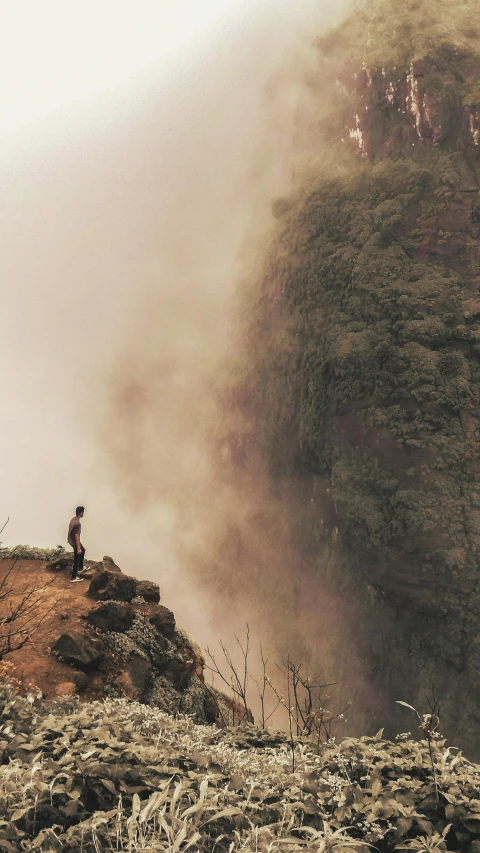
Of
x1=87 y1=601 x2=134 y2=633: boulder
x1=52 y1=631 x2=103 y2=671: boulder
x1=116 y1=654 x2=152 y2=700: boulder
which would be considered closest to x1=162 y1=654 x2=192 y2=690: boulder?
x1=116 y1=654 x2=152 y2=700: boulder

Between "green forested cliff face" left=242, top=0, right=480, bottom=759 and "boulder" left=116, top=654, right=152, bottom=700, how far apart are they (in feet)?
50.6

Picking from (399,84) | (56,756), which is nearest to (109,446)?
(399,84)

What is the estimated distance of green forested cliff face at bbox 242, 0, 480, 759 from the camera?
2112 centimetres

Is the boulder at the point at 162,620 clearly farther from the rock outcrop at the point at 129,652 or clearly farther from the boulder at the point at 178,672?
the boulder at the point at 178,672

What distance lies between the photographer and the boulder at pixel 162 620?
8547 mm

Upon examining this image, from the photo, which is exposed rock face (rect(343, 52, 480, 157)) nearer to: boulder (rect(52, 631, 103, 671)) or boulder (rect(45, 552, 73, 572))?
boulder (rect(45, 552, 73, 572))

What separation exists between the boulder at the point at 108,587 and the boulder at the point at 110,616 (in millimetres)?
288

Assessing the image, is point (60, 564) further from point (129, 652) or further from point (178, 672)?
point (178, 672)

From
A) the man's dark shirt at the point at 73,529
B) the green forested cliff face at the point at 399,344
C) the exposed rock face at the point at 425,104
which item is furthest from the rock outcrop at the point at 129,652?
the exposed rock face at the point at 425,104

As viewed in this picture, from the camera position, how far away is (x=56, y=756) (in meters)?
2.87

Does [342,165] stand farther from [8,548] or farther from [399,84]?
[8,548]

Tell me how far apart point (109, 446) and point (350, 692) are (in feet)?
60.6

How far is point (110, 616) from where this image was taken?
25.6 feet

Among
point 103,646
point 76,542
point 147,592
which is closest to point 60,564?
point 76,542
